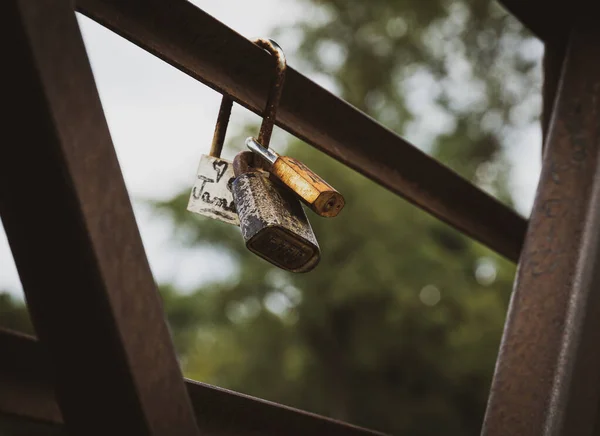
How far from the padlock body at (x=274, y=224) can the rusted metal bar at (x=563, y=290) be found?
1.39ft

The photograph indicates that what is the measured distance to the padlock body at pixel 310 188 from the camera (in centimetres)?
108

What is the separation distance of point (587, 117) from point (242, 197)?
754mm

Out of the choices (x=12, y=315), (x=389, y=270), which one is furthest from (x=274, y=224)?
(x=12, y=315)

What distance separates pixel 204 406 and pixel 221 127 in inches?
21.5

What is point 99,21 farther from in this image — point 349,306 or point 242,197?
point 349,306

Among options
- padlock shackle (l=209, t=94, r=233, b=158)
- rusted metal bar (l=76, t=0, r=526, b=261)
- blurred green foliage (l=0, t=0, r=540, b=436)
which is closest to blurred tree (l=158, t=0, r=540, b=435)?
blurred green foliage (l=0, t=0, r=540, b=436)

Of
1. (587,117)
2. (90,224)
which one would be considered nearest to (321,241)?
(587,117)

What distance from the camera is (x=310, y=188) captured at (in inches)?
42.7

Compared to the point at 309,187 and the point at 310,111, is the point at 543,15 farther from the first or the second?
the point at 309,187

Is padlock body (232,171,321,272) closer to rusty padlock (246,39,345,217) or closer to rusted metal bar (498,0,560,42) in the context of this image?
rusty padlock (246,39,345,217)

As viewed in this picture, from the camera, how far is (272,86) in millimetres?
1297

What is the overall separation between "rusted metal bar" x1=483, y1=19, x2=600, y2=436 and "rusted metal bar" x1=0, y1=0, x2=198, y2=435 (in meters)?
0.65

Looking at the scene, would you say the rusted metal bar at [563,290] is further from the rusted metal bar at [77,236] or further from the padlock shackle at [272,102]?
the rusted metal bar at [77,236]

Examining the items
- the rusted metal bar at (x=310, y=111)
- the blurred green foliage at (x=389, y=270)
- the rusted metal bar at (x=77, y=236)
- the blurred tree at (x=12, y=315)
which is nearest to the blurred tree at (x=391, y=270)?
the blurred green foliage at (x=389, y=270)
